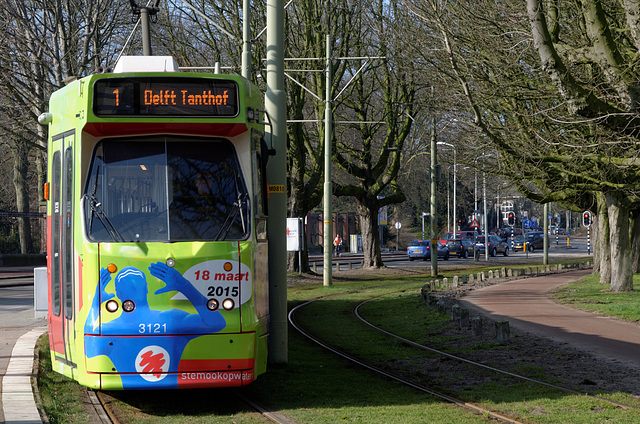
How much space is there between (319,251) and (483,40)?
4668cm

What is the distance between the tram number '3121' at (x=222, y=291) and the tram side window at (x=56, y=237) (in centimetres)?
197

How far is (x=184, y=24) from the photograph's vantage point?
32500 millimetres

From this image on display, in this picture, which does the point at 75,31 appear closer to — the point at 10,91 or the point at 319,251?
the point at 10,91

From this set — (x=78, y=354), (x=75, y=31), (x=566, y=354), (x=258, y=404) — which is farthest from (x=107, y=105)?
(x=75, y=31)

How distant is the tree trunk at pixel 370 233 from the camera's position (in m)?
37.0

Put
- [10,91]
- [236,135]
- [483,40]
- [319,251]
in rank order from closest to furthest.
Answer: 1. [236,135]
2. [483,40]
3. [10,91]
4. [319,251]

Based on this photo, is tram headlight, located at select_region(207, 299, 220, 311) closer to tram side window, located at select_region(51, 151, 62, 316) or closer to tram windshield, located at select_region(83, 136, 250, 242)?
tram windshield, located at select_region(83, 136, 250, 242)

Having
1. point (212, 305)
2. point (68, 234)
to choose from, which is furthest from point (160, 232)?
point (68, 234)

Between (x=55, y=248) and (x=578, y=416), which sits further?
(x=55, y=248)

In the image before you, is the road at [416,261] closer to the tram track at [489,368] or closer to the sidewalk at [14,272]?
the sidewalk at [14,272]

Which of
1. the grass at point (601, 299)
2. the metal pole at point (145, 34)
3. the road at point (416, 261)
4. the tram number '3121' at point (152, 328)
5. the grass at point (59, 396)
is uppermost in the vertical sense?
the metal pole at point (145, 34)

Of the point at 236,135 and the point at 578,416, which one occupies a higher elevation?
the point at 236,135

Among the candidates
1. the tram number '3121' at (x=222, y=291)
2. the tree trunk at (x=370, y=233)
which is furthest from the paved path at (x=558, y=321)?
the tree trunk at (x=370, y=233)

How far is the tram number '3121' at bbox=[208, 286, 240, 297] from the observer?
8.21 metres
